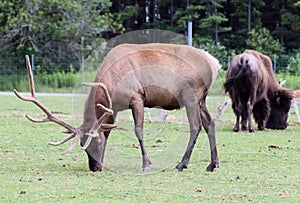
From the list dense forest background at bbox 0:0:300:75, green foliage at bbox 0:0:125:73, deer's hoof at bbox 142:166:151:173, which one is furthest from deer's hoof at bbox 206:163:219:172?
green foliage at bbox 0:0:125:73

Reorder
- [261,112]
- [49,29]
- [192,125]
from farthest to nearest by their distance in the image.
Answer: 1. [49,29]
2. [261,112]
3. [192,125]

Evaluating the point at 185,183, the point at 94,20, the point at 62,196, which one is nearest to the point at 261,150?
the point at 185,183

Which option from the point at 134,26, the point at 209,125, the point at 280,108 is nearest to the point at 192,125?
the point at 209,125

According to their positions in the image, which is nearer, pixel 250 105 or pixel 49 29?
pixel 250 105

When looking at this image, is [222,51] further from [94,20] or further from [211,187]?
[211,187]

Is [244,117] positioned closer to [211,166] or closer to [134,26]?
[211,166]

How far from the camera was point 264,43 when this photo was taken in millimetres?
41000

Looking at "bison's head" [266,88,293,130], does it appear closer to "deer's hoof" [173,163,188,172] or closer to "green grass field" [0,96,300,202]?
"green grass field" [0,96,300,202]

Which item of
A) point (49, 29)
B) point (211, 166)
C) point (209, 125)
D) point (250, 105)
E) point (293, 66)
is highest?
point (209, 125)

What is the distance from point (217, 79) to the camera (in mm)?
10648

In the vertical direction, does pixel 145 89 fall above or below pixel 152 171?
above

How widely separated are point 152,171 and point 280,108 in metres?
8.24

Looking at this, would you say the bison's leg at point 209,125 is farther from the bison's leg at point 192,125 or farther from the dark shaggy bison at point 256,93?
the dark shaggy bison at point 256,93

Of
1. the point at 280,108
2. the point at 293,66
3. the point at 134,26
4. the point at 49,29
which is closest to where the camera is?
the point at 280,108
